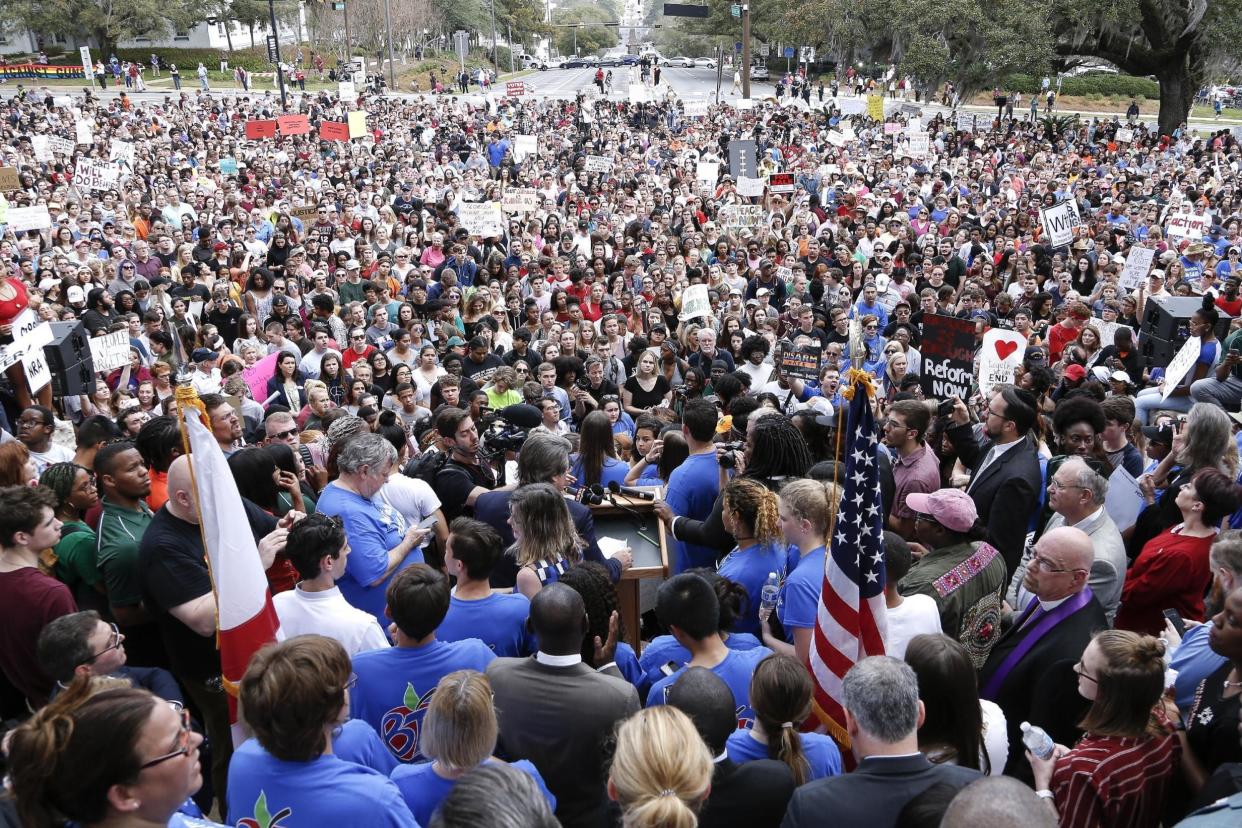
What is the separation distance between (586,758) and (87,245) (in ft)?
46.0

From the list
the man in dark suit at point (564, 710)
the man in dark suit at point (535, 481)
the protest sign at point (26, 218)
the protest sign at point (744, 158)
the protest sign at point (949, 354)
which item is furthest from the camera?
the protest sign at point (744, 158)

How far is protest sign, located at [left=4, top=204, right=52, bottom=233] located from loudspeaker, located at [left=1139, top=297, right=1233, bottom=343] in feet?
48.9

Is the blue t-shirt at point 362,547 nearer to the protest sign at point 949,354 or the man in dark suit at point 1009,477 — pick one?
the man in dark suit at point 1009,477

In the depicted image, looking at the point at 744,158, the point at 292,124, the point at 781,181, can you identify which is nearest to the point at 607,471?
the point at 781,181

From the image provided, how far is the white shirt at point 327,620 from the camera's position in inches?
163

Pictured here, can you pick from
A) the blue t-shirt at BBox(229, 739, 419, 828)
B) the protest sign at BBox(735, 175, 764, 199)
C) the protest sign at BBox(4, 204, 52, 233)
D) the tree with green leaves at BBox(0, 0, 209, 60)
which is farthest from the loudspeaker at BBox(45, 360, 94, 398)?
the tree with green leaves at BBox(0, 0, 209, 60)

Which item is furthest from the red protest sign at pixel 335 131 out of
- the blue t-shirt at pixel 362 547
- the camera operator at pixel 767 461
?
the camera operator at pixel 767 461

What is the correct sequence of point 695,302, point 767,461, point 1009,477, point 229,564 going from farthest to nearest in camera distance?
point 695,302 → point 1009,477 → point 767,461 → point 229,564

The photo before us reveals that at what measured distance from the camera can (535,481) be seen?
5.43m

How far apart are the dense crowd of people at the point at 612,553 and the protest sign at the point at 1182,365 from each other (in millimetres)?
48

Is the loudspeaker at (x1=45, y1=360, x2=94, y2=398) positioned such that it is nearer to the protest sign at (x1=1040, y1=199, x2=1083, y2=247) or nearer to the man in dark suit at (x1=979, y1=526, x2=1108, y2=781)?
the man in dark suit at (x1=979, y1=526, x2=1108, y2=781)

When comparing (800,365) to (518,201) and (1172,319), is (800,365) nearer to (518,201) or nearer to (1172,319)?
(1172,319)

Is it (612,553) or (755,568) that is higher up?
(755,568)

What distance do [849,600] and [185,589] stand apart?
2914 millimetres
